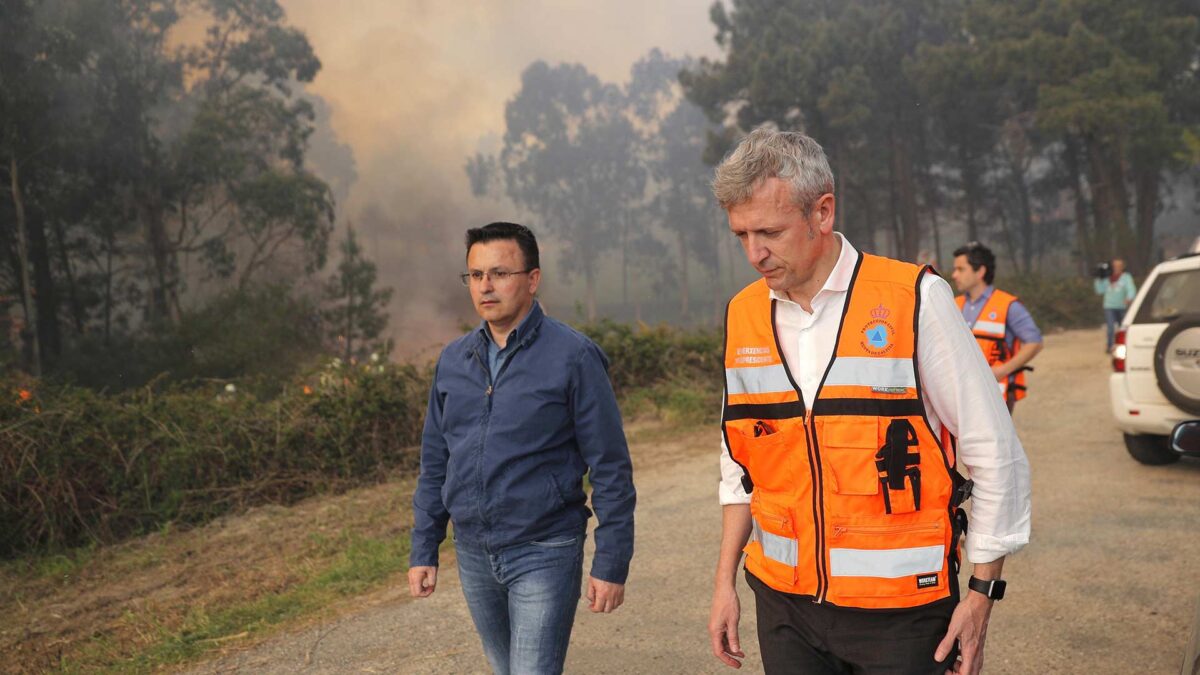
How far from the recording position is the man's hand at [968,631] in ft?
6.16

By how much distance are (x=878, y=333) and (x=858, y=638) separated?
63 centimetres

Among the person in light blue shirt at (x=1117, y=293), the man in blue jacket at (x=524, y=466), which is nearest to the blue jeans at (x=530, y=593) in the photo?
the man in blue jacket at (x=524, y=466)

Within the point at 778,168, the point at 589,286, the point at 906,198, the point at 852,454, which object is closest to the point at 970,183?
the point at 906,198

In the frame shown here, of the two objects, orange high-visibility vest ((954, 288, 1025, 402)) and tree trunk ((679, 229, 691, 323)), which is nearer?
orange high-visibility vest ((954, 288, 1025, 402))

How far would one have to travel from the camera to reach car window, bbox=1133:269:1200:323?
24.8 ft

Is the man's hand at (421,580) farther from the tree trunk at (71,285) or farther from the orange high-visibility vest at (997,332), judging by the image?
the tree trunk at (71,285)

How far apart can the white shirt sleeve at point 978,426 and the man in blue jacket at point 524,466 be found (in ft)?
3.46

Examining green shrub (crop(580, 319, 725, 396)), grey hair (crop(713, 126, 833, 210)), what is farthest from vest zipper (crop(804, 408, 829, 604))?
green shrub (crop(580, 319, 725, 396))

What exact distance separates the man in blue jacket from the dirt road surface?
5.26 ft

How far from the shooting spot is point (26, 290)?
17.5 meters

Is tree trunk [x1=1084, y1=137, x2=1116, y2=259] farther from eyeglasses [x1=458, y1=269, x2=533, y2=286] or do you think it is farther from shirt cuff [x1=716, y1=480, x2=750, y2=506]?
shirt cuff [x1=716, y1=480, x2=750, y2=506]

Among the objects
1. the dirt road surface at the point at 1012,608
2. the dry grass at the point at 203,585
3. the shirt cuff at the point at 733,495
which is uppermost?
the shirt cuff at the point at 733,495

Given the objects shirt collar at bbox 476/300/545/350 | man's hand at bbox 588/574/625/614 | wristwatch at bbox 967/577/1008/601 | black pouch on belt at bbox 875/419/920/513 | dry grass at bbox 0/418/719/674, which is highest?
shirt collar at bbox 476/300/545/350

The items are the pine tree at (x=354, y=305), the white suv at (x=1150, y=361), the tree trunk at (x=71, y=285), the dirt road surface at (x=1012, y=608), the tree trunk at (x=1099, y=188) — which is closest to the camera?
the dirt road surface at (x=1012, y=608)
